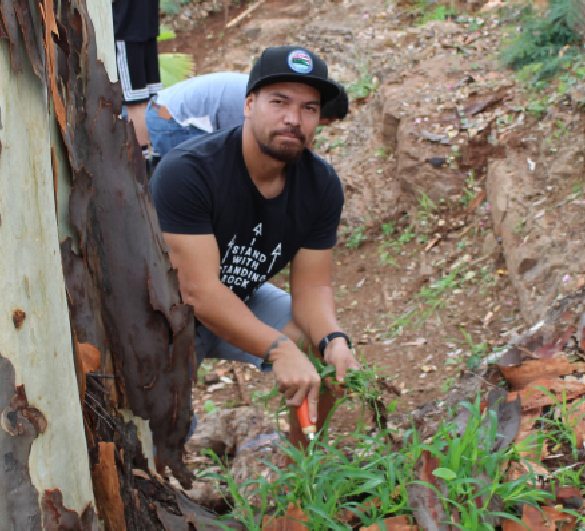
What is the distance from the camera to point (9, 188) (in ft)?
3.78

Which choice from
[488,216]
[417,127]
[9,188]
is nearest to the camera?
[9,188]

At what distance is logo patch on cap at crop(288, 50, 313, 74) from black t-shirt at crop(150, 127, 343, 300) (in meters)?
0.37

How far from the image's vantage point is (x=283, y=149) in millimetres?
2498

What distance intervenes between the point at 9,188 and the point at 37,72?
9.5 inches

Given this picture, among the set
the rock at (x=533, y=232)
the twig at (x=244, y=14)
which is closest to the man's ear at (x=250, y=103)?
the rock at (x=533, y=232)

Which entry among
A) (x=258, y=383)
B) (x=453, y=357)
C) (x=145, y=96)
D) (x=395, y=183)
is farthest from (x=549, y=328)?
(x=395, y=183)

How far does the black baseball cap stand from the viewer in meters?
2.48

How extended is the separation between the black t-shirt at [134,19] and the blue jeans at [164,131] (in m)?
0.38

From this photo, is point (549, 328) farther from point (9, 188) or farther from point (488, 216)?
point (9, 188)

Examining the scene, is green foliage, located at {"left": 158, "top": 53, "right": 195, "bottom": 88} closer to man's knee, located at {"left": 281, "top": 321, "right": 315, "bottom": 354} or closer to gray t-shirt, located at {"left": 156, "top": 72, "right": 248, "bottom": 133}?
gray t-shirt, located at {"left": 156, "top": 72, "right": 248, "bottom": 133}

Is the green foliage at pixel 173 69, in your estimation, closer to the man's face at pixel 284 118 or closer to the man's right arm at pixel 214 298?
the man's face at pixel 284 118

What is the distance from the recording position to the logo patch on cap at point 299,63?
8.15 ft

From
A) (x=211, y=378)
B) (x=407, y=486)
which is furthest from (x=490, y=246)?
(x=407, y=486)

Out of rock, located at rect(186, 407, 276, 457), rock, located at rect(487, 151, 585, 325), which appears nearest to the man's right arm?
rock, located at rect(186, 407, 276, 457)
